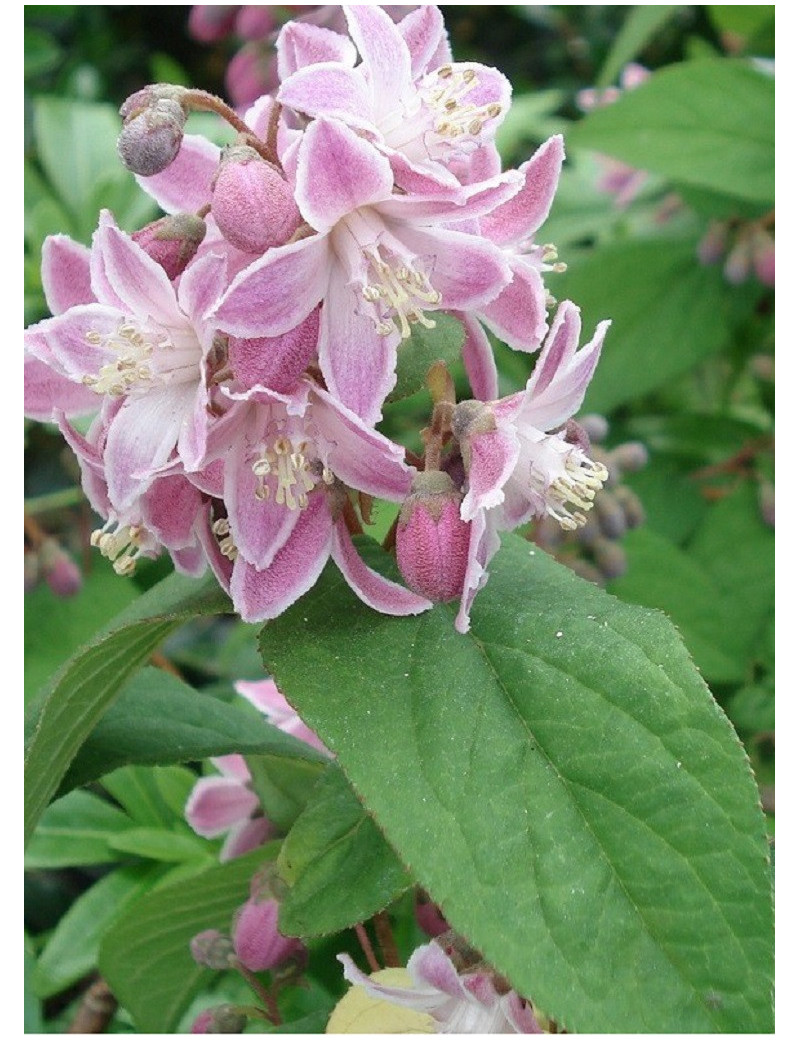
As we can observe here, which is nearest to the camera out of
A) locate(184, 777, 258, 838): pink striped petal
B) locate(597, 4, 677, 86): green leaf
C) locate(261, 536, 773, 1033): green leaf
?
locate(261, 536, 773, 1033): green leaf

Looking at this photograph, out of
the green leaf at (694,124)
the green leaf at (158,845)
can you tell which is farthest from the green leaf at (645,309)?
the green leaf at (158,845)

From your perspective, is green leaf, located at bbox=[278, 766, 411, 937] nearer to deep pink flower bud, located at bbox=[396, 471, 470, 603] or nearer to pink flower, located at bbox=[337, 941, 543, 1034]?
pink flower, located at bbox=[337, 941, 543, 1034]

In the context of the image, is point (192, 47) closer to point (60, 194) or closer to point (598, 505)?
point (60, 194)

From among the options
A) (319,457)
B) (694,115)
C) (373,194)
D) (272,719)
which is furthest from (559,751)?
(694,115)

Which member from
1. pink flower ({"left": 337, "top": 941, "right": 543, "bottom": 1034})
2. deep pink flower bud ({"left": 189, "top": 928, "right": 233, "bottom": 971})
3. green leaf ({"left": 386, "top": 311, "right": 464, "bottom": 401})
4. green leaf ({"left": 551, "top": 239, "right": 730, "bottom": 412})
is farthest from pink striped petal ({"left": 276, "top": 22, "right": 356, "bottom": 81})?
green leaf ({"left": 551, "top": 239, "right": 730, "bottom": 412})

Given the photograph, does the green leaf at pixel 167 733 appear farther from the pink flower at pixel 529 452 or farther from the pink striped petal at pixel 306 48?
the pink striped petal at pixel 306 48

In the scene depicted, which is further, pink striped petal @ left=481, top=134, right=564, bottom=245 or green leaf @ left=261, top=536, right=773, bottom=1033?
pink striped petal @ left=481, top=134, right=564, bottom=245

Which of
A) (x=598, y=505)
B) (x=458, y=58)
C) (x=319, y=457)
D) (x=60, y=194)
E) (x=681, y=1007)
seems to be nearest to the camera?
(x=681, y=1007)
